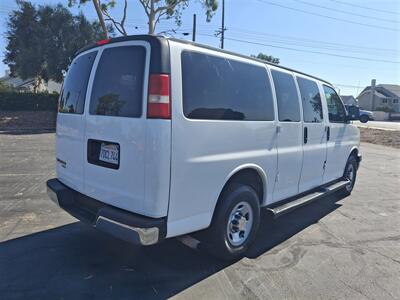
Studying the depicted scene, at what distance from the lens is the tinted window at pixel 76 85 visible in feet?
12.0

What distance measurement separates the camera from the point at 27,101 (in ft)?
74.1

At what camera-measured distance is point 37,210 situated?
5277 mm

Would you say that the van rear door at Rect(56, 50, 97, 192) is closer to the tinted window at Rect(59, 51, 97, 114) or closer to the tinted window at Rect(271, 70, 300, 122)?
the tinted window at Rect(59, 51, 97, 114)

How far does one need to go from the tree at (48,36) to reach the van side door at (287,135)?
21415 mm

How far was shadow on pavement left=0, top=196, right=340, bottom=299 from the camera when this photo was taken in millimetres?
3088

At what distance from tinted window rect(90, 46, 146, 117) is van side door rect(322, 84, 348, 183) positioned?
12.1 feet

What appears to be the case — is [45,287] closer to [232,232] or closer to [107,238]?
[107,238]

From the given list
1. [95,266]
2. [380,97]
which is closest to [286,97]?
[95,266]

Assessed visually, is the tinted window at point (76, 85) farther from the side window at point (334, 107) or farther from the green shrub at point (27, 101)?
the green shrub at point (27, 101)

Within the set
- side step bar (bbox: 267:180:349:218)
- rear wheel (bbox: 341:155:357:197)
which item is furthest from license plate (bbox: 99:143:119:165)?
rear wheel (bbox: 341:155:357:197)

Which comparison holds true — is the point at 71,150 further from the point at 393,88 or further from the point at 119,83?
the point at 393,88

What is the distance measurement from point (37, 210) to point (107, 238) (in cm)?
169

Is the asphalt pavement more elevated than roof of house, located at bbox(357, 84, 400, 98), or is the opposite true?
roof of house, located at bbox(357, 84, 400, 98)

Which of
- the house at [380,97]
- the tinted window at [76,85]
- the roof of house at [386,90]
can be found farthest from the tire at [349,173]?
the roof of house at [386,90]
